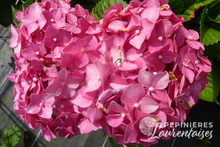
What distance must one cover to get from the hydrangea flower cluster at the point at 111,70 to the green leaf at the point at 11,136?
3.42 ft

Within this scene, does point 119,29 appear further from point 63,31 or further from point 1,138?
point 1,138

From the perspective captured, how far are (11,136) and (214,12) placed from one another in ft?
4.98

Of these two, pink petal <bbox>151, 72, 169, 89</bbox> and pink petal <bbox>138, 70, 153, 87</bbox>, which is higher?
pink petal <bbox>138, 70, 153, 87</bbox>

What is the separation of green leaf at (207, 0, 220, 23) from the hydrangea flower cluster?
38cm

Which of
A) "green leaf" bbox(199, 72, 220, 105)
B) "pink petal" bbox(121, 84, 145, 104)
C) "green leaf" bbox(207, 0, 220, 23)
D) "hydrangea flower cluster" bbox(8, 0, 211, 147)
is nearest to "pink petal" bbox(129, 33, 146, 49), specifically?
"hydrangea flower cluster" bbox(8, 0, 211, 147)

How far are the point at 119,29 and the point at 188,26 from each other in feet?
1.95

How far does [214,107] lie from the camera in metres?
1.59

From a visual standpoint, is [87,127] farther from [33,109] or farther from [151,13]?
[151,13]

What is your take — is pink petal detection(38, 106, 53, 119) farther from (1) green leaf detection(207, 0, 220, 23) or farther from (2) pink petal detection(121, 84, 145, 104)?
(1) green leaf detection(207, 0, 220, 23)

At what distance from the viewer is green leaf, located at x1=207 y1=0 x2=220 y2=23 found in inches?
37.7

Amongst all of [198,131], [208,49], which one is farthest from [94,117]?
[198,131]

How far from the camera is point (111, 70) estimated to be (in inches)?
21.5

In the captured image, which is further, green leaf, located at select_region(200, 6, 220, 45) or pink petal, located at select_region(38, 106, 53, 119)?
green leaf, located at select_region(200, 6, 220, 45)

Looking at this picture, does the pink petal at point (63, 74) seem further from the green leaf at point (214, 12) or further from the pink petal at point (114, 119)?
the green leaf at point (214, 12)
